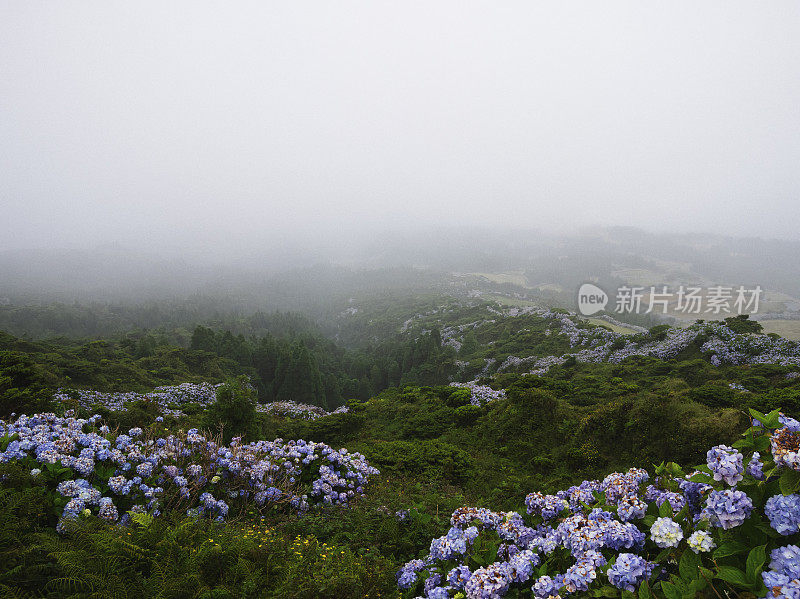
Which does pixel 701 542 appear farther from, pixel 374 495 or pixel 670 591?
pixel 374 495

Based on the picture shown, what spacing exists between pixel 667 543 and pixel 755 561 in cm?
70

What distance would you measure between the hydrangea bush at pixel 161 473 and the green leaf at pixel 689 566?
699 centimetres

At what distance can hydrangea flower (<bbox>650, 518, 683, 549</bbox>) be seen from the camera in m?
3.38

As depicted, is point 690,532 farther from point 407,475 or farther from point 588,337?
point 588,337

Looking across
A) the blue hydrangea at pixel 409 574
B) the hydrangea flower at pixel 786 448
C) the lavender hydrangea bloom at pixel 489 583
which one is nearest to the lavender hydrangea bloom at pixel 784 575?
the hydrangea flower at pixel 786 448

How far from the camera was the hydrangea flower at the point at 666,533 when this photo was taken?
338 centimetres

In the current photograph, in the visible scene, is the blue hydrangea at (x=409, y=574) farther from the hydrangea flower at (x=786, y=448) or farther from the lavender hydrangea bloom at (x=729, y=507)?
the hydrangea flower at (x=786, y=448)

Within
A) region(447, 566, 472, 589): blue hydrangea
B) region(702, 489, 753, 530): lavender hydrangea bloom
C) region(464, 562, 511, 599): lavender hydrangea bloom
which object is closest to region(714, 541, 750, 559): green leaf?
region(702, 489, 753, 530): lavender hydrangea bloom

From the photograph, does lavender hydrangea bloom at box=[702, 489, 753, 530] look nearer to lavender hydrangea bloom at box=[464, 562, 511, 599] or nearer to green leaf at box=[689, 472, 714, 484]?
green leaf at box=[689, 472, 714, 484]

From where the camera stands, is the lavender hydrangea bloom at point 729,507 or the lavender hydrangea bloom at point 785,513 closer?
the lavender hydrangea bloom at point 785,513

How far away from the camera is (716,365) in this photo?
26.5m

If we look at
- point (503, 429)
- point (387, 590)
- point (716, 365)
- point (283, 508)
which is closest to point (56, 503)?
point (283, 508)

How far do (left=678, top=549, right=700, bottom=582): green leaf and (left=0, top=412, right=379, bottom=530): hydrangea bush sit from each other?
6987 mm

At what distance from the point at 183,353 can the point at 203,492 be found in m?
48.2
